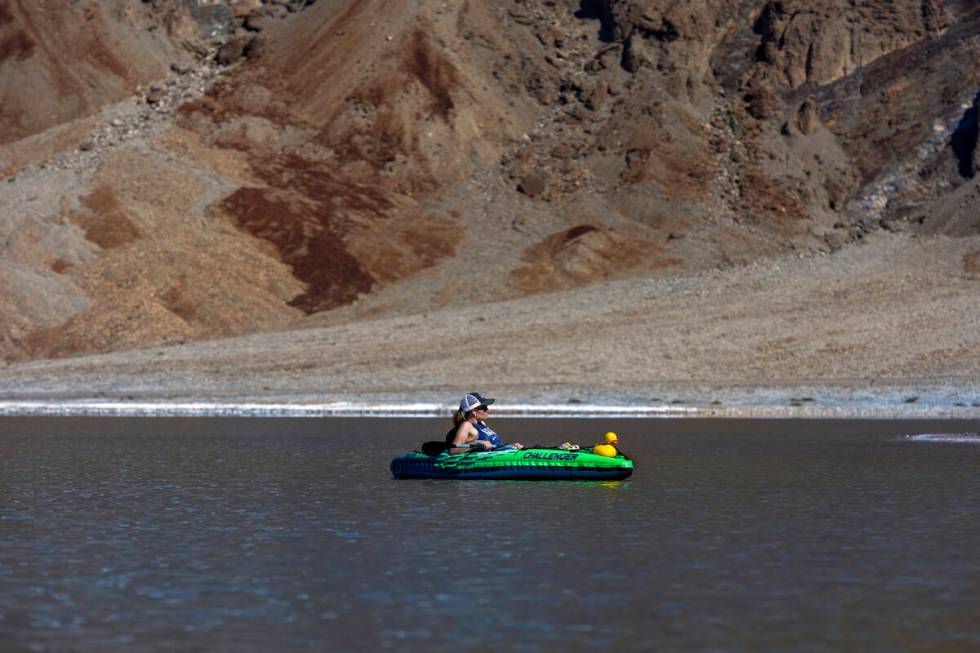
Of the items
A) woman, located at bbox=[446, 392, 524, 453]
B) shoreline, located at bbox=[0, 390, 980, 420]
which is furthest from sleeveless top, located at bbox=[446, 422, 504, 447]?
shoreline, located at bbox=[0, 390, 980, 420]

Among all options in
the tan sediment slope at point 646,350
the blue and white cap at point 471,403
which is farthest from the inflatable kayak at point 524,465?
the tan sediment slope at point 646,350

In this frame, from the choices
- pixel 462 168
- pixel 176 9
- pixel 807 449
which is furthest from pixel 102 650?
pixel 176 9

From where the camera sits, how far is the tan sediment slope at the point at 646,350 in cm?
5891

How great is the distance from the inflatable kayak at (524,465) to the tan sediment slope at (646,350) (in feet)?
93.0

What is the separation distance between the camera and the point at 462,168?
327 ft

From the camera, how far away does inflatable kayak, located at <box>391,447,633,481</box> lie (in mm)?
25469

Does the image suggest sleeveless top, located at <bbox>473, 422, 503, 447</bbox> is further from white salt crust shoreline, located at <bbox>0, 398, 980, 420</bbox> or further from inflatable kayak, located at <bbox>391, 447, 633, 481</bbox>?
white salt crust shoreline, located at <bbox>0, 398, 980, 420</bbox>

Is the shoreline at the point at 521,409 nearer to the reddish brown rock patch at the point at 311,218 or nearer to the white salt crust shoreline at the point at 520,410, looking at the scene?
the white salt crust shoreline at the point at 520,410

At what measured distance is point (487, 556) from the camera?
1655 cm

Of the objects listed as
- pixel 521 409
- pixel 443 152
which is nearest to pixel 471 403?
pixel 521 409

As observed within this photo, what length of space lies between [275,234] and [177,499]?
2660 inches

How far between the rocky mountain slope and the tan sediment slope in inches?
212

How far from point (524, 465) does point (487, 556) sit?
29.9ft

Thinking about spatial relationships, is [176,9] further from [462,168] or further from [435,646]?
[435,646]
